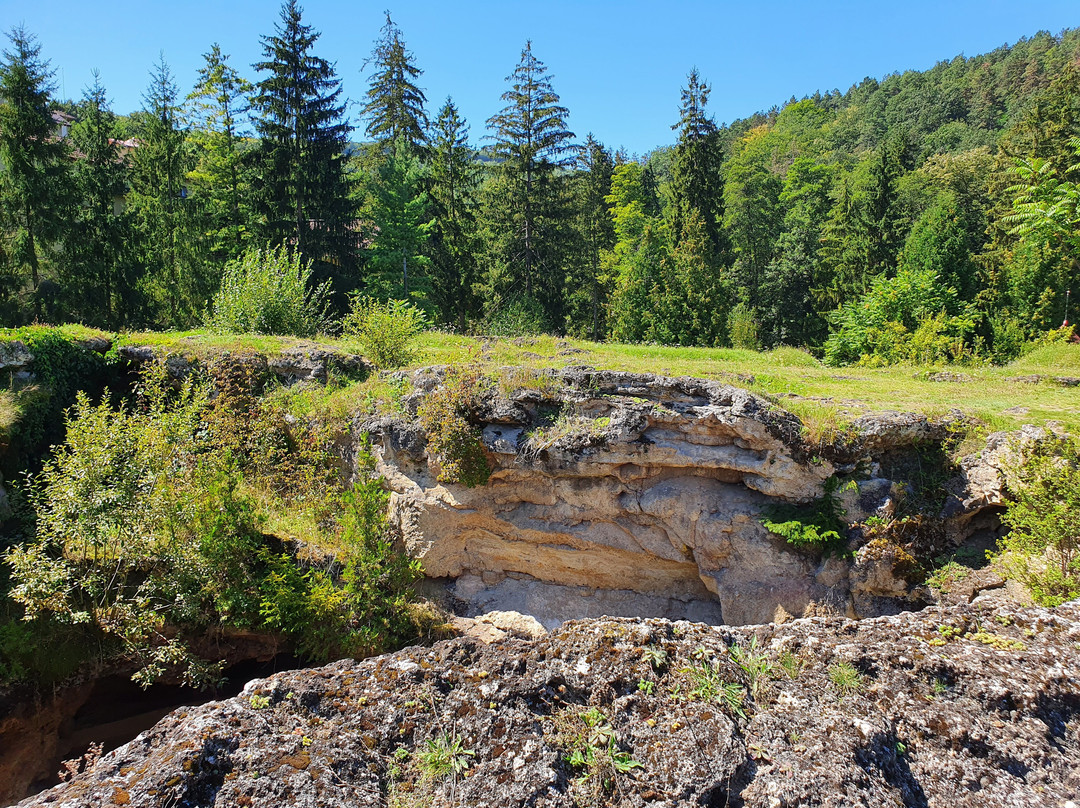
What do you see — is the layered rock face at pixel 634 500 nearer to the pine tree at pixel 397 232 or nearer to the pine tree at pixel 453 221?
the pine tree at pixel 397 232

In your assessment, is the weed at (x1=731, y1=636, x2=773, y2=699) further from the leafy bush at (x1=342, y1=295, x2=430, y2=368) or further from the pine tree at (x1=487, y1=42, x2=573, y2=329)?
the pine tree at (x1=487, y1=42, x2=573, y2=329)

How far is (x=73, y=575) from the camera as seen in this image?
757 centimetres

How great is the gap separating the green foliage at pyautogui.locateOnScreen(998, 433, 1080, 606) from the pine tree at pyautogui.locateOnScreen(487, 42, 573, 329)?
20587 mm

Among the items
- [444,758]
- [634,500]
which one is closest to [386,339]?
[634,500]

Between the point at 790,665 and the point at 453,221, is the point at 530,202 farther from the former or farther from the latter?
the point at 790,665

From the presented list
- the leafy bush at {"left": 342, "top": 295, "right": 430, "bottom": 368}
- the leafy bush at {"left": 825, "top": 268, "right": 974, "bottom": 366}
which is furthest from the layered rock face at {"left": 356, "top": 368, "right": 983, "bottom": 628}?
the leafy bush at {"left": 825, "top": 268, "right": 974, "bottom": 366}

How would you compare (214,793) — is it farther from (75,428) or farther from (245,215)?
(245,215)

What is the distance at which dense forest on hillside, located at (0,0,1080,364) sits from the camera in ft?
65.9

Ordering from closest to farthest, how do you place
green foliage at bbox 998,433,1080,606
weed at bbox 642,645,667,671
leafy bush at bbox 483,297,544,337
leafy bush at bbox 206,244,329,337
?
weed at bbox 642,645,667,671 → green foliage at bbox 998,433,1080,606 → leafy bush at bbox 206,244,329,337 → leafy bush at bbox 483,297,544,337

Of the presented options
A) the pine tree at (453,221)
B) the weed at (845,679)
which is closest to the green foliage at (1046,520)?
the weed at (845,679)

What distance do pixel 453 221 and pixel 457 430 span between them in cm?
2295

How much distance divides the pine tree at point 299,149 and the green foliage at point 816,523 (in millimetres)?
20583

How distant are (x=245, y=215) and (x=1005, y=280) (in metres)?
32.3

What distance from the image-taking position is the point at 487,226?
2773 cm
